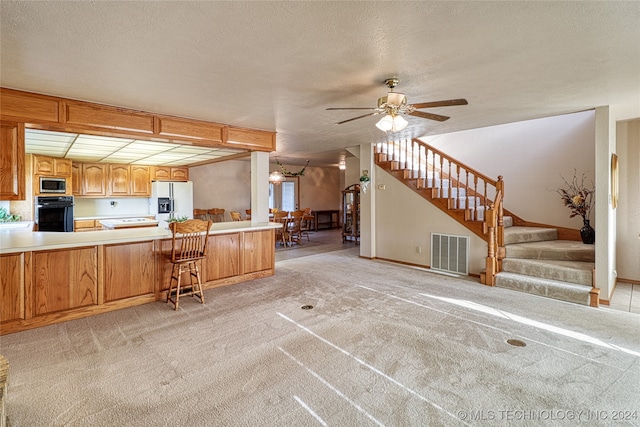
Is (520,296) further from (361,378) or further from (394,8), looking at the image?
(394,8)

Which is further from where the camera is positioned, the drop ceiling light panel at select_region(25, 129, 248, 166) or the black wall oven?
the black wall oven

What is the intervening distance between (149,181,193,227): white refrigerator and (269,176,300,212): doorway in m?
3.50

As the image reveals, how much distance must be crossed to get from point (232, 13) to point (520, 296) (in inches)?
174

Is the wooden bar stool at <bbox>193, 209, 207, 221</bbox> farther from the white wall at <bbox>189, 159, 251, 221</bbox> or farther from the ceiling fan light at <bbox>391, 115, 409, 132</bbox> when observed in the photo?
the ceiling fan light at <bbox>391, 115, 409, 132</bbox>

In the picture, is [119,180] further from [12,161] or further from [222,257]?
[12,161]

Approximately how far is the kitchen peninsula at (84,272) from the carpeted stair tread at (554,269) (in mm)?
4138

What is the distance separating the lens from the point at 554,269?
164 inches

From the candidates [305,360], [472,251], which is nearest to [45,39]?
[305,360]

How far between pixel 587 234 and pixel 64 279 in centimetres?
694

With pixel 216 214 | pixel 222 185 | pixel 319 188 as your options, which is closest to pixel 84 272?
pixel 216 214

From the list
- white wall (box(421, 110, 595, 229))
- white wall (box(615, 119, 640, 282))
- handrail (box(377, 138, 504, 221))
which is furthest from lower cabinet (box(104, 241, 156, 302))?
white wall (box(615, 119, 640, 282))

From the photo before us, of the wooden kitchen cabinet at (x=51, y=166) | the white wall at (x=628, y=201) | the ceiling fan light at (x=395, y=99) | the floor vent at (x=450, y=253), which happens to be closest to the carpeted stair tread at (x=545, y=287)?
the floor vent at (x=450, y=253)

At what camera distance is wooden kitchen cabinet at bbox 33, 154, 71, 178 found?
18.5ft

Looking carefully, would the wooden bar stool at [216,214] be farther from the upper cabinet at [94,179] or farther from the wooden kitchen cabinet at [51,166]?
the wooden kitchen cabinet at [51,166]
